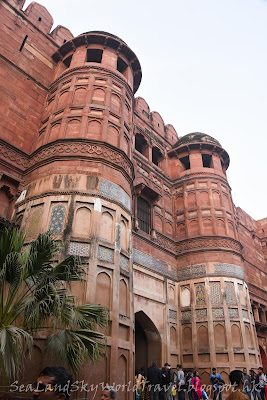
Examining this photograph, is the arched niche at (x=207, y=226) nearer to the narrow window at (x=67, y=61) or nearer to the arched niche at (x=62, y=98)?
the arched niche at (x=62, y=98)

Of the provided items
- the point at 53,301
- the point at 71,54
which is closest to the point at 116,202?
the point at 53,301

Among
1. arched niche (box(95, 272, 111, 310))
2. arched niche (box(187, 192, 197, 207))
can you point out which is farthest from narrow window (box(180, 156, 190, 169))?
arched niche (box(95, 272, 111, 310))

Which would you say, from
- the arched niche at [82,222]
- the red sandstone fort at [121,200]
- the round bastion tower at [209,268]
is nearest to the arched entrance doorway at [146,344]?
the red sandstone fort at [121,200]

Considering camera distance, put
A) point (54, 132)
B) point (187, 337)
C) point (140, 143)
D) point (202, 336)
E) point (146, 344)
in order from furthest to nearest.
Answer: point (140, 143) < point (187, 337) < point (202, 336) < point (146, 344) < point (54, 132)

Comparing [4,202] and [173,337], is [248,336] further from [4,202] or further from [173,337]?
[4,202]

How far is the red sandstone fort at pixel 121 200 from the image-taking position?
9461mm

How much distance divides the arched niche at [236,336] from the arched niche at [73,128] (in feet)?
34.1

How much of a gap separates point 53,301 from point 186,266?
36.0ft

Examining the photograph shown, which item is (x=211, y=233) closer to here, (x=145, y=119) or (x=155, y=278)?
(x=155, y=278)

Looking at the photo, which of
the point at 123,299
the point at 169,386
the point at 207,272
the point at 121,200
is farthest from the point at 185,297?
the point at 121,200

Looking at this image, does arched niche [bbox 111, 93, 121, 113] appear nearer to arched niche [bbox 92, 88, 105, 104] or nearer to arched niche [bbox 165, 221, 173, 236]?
arched niche [bbox 92, 88, 105, 104]

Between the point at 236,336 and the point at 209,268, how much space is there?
10.3 feet

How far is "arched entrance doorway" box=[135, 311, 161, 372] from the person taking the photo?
13.2 meters

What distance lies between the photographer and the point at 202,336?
14.1 metres
